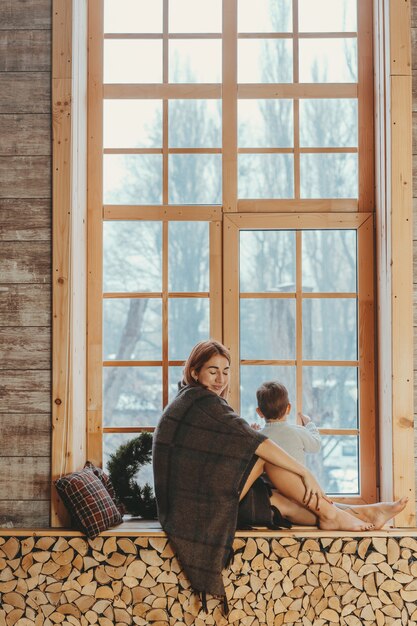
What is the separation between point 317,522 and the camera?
2941 mm

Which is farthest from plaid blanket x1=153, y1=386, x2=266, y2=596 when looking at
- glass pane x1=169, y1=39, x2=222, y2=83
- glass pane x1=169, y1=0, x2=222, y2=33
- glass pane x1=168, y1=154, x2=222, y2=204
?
glass pane x1=169, y1=0, x2=222, y2=33

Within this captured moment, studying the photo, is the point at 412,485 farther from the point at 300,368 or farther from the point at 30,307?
the point at 30,307

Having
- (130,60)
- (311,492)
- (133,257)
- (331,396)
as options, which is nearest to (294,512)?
(311,492)

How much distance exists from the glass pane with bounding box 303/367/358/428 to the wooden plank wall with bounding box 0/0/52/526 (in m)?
1.20

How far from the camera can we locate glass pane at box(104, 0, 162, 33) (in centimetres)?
345

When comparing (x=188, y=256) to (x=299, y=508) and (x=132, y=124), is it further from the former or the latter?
(x=299, y=508)

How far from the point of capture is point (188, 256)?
3379 mm

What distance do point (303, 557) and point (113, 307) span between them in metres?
1.41

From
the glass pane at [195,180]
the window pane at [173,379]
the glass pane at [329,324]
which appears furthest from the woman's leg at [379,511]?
the glass pane at [195,180]

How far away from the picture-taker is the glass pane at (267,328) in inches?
132

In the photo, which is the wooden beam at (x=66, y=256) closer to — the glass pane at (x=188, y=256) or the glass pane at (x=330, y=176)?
the glass pane at (x=188, y=256)

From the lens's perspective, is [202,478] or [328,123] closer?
[202,478]

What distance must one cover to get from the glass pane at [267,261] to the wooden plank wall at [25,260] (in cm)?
93

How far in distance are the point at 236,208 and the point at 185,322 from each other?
0.59m
